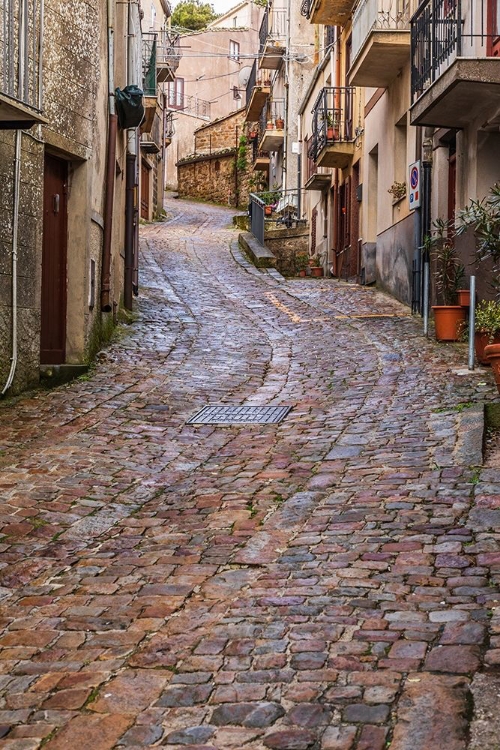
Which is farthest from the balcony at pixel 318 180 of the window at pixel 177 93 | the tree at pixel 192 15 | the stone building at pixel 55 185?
the tree at pixel 192 15

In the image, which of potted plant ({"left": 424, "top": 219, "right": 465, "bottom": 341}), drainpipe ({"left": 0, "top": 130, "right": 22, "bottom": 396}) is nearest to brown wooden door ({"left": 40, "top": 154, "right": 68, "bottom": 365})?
drainpipe ({"left": 0, "top": 130, "right": 22, "bottom": 396})

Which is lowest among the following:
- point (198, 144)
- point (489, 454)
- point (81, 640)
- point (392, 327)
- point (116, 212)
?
point (81, 640)

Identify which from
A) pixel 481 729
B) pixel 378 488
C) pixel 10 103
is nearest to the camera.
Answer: pixel 481 729

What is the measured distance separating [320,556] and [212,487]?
1861 millimetres

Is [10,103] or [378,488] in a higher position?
[10,103]

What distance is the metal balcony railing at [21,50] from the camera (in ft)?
28.7

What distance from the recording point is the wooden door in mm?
36938

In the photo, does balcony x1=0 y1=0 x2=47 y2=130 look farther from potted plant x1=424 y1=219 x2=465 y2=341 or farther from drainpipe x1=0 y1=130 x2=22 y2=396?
potted plant x1=424 y1=219 x2=465 y2=341

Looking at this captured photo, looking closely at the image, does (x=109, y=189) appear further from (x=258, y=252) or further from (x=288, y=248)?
(x=288, y=248)

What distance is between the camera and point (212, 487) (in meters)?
7.24

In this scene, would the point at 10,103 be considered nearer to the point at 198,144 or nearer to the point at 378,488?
the point at 378,488

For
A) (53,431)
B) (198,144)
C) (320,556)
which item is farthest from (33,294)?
(198,144)

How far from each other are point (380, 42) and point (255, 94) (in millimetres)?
25043

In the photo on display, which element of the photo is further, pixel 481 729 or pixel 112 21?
pixel 112 21
